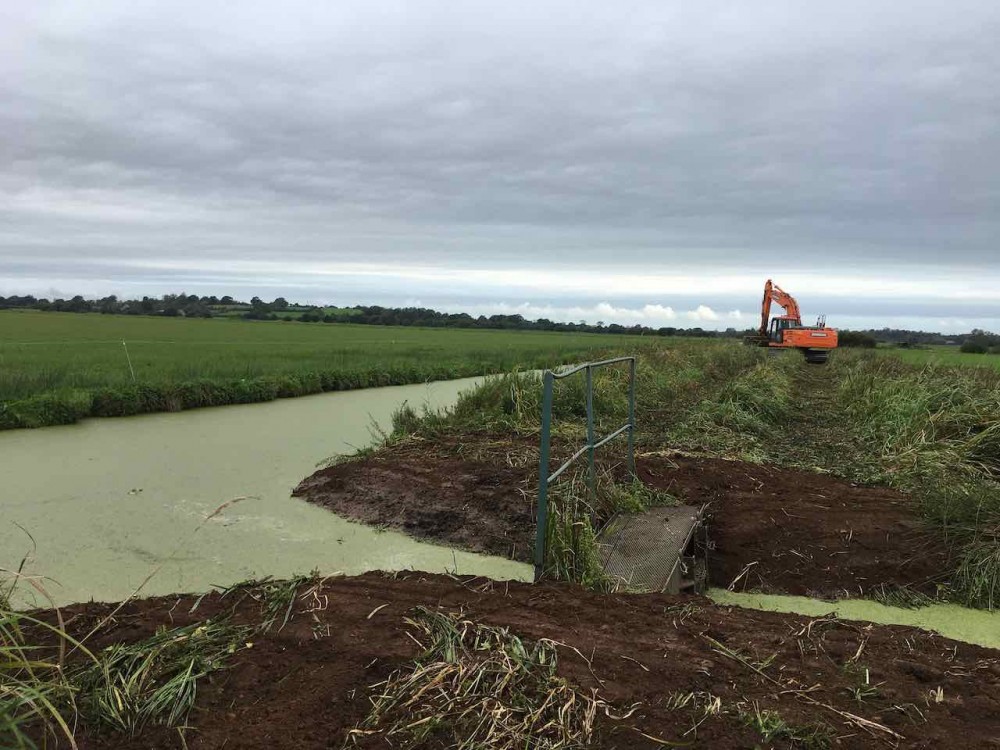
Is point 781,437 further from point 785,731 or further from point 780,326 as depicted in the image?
point 780,326

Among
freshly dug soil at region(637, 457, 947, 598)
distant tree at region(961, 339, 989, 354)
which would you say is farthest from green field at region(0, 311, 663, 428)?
distant tree at region(961, 339, 989, 354)

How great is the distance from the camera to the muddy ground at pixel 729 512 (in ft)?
13.8

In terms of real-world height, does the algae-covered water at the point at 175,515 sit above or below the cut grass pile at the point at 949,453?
below

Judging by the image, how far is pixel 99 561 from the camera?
4273mm

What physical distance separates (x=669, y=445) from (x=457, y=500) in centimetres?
275

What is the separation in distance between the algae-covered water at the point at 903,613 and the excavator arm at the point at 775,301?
22.0m

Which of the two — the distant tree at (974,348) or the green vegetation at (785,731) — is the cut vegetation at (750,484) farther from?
the distant tree at (974,348)

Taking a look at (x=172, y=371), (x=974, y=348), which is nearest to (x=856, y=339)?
(x=974, y=348)

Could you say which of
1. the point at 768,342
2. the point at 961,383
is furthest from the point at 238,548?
the point at 768,342

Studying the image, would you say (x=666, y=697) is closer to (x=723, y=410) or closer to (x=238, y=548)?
(x=238, y=548)

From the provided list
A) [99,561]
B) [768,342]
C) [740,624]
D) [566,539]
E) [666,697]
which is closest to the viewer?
[666,697]

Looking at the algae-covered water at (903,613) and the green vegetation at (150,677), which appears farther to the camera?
the algae-covered water at (903,613)

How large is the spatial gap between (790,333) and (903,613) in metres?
21.4

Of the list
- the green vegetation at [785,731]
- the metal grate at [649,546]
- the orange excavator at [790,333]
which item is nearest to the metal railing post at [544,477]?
the metal grate at [649,546]
